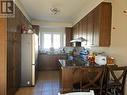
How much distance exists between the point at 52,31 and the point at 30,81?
14.3 ft

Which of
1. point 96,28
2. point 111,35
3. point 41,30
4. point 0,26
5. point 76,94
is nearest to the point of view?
point 76,94

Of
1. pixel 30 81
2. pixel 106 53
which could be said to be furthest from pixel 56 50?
pixel 106 53

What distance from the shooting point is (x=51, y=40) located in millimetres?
8625

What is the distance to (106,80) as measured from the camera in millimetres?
2951

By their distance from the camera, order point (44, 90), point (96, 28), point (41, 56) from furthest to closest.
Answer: point (41, 56) < point (44, 90) < point (96, 28)

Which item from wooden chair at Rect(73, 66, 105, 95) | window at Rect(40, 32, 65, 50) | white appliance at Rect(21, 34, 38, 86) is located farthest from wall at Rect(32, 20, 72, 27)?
wooden chair at Rect(73, 66, 105, 95)

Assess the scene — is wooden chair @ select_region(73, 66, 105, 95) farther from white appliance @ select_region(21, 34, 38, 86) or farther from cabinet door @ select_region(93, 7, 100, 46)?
white appliance @ select_region(21, 34, 38, 86)

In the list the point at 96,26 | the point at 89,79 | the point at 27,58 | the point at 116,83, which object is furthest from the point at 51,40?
the point at 116,83

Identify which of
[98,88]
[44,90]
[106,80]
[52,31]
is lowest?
[44,90]

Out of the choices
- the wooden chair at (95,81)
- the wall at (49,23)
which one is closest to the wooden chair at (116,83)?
the wooden chair at (95,81)

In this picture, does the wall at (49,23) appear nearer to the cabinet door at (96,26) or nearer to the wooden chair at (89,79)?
the cabinet door at (96,26)

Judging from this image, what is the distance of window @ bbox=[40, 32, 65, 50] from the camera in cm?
852

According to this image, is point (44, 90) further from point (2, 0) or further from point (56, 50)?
point (56, 50)

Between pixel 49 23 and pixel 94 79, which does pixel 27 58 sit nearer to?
pixel 94 79
